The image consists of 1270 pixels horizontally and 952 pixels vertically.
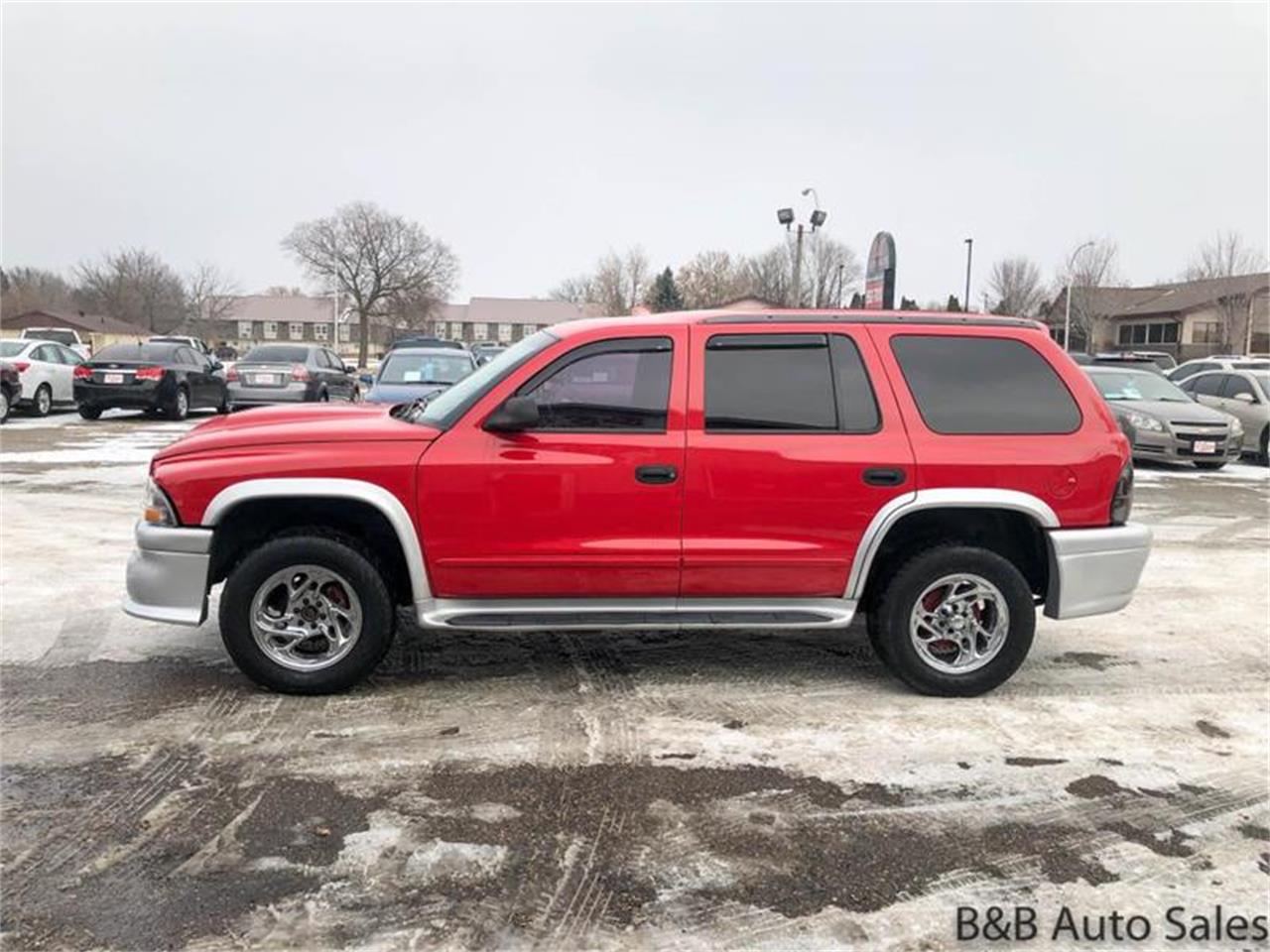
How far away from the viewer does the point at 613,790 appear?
3.56 m

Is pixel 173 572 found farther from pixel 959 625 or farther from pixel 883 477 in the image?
pixel 959 625

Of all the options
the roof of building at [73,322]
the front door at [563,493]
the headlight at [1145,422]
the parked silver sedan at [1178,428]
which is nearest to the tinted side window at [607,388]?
the front door at [563,493]

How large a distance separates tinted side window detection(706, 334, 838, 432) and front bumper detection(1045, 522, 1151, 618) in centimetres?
124

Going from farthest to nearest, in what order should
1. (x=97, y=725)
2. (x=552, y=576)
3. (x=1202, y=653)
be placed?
(x=1202, y=653)
(x=552, y=576)
(x=97, y=725)

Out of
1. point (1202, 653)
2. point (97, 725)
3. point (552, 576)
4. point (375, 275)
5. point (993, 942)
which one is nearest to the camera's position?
point (993, 942)

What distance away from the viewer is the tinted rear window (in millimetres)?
17891

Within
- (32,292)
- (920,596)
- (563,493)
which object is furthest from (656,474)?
(32,292)

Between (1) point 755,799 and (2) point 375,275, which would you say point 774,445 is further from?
(2) point 375,275

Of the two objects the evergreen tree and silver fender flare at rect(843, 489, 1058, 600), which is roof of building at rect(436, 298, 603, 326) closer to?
the evergreen tree

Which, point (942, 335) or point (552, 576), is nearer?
point (552, 576)

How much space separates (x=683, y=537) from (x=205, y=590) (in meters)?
2.17

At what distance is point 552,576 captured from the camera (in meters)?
4.34

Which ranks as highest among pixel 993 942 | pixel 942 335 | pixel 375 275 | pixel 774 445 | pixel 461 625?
pixel 375 275

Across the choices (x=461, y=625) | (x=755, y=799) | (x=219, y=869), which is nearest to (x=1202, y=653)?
(x=755, y=799)
